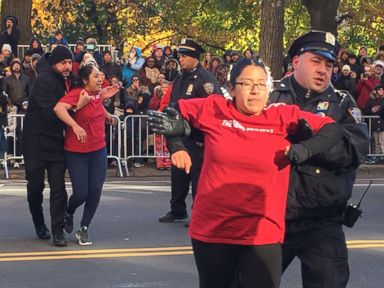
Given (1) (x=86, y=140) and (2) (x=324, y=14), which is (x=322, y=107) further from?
(2) (x=324, y=14)

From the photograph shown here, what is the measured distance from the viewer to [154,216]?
1109 cm

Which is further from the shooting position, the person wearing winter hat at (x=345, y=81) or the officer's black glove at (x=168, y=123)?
the person wearing winter hat at (x=345, y=81)

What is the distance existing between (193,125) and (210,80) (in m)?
5.29

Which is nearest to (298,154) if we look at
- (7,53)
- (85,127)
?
(85,127)

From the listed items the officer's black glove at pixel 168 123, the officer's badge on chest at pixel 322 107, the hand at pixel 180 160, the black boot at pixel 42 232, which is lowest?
the black boot at pixel 42 232

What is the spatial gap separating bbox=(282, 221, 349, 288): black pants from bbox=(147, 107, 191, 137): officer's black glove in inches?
33.5

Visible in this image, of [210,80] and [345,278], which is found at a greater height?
[210,80]

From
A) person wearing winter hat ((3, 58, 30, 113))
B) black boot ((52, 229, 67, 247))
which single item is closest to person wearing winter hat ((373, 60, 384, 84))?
person wearing winter hat ((3, 58, 30, 113))

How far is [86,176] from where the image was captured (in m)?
9.12

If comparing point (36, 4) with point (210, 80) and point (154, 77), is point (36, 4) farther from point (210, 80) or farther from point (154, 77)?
point (210, 80)

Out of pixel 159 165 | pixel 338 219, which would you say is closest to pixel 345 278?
pixel 338 219

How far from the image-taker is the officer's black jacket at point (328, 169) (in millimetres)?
5137

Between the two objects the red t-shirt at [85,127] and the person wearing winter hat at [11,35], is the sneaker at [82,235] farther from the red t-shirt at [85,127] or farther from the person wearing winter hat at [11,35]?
the person wearing winter hat at [11,35]

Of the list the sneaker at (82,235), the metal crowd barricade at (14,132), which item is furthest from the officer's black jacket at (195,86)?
the metal crowd barricade at (14,132)
